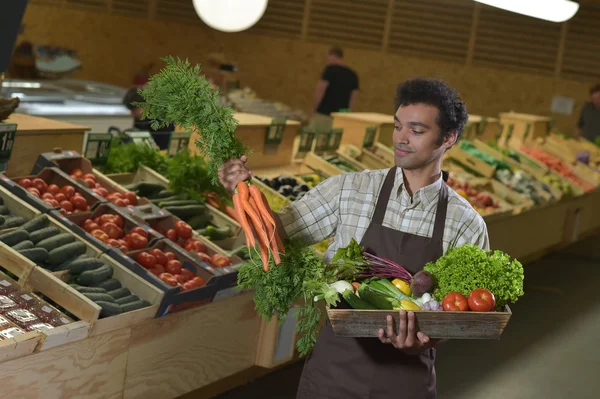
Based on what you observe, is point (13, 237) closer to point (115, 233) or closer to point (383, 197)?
point (115, 233)

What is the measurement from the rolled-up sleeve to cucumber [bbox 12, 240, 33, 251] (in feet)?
4.44

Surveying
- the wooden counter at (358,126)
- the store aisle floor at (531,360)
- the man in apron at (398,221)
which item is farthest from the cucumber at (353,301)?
the wooden counter at (358,126)

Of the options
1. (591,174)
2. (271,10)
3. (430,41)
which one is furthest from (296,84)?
(591,174)

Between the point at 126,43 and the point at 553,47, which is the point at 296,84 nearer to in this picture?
the point at 126,43

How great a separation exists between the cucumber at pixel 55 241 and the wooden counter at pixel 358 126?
3701 mm

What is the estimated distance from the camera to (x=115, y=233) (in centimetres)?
394

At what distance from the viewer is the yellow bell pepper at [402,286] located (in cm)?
246

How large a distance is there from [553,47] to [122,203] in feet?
31.6

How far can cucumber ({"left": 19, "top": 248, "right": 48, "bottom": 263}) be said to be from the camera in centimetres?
338

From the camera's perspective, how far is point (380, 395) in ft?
8.39

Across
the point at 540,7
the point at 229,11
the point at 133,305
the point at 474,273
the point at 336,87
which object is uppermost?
the point at 540,7

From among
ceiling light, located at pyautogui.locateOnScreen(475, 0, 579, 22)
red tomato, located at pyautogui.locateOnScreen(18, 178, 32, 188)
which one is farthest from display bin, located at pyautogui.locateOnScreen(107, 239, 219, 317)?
ceiling light, located at pyautogui.locateOnScreen(475, 0, 579, 22)

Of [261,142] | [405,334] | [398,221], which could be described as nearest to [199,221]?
[261,142]

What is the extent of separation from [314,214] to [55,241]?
1.42m
